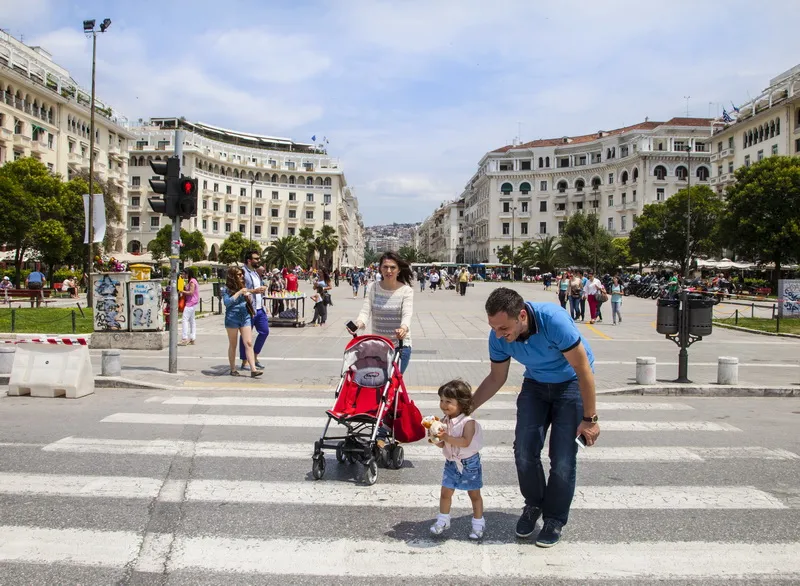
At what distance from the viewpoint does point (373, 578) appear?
11.9 ft

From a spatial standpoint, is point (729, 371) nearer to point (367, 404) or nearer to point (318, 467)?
point (367, 404)

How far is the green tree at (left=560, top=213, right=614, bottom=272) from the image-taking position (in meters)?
72.1

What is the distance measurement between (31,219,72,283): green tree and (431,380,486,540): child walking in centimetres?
3480

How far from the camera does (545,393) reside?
13.4ft

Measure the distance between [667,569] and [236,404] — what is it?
19.5 ft

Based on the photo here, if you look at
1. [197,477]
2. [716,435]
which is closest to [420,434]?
[197,477]

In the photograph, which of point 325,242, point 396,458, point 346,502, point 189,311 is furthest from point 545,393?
point 325,242

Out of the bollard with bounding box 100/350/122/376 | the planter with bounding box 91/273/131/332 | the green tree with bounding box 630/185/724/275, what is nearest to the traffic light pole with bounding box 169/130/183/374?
the bollard with bounding box 100/350/122/376

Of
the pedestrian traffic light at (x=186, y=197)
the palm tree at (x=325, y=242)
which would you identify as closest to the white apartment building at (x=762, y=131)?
the pedestrian traffic light at (x=186, y=197)

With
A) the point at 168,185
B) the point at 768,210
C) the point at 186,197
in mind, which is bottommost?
the point at 186,197

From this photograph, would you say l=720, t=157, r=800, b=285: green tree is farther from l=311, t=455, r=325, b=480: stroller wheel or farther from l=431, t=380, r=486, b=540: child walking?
l=431, t=380, r=486, b=540: child walking

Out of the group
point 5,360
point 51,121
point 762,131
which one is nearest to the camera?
point 5,360

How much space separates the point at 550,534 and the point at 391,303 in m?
2.89

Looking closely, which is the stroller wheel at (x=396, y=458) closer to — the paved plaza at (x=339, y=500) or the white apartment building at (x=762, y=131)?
the paved plaza at (x=339, y=500)
